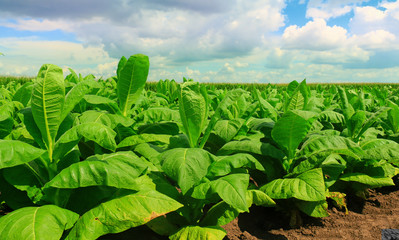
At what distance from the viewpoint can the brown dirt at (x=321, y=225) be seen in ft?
8.55

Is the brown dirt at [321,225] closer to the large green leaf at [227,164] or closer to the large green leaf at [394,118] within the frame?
the large green leaf at [227,164]

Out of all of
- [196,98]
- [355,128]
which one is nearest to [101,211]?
[196,98]

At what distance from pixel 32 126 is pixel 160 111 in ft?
3.86

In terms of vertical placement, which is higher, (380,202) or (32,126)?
(32,126)

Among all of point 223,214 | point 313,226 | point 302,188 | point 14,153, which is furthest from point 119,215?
point 313,226

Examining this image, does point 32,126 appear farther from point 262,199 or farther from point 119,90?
point 262,199

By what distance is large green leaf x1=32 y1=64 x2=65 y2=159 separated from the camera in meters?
1.86

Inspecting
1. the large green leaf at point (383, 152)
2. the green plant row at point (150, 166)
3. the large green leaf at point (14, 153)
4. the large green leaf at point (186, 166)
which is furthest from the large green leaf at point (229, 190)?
the large green leaf at point (383, 152)

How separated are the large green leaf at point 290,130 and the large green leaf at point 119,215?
3.51 ft

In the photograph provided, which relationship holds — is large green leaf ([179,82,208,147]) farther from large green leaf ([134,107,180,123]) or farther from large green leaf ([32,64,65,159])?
large green leaf ([32,64,65,159])

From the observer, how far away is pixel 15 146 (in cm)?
167

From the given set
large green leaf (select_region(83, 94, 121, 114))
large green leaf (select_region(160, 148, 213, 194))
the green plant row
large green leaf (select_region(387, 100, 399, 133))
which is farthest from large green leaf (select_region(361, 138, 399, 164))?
large green leaf (select_region(83, 94, 121, 114))

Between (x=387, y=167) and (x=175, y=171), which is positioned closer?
(x=175, y=171)

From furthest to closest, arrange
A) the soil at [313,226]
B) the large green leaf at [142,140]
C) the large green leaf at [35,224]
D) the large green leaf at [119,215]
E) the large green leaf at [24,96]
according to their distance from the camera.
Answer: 1. the large green leaf at [24,96]
2. the large green leaf at [142,140]
3. the soil at [313,226]
4. the large green leaf at [119,215]
5. the large green leaf at [35,224]
